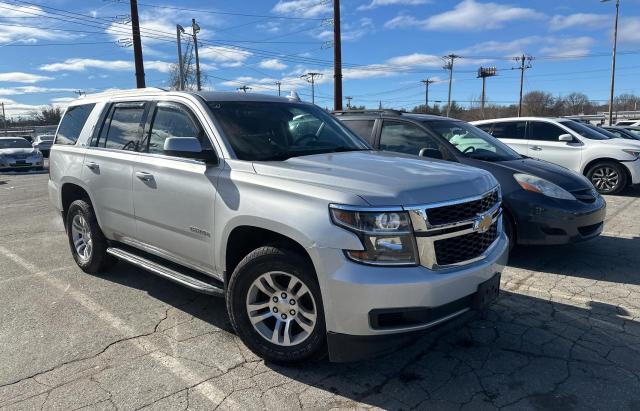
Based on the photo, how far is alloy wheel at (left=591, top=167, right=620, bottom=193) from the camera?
10.7 metres

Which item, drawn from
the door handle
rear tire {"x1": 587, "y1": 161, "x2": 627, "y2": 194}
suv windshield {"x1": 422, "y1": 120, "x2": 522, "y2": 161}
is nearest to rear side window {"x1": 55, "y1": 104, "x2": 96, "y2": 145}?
the door handle

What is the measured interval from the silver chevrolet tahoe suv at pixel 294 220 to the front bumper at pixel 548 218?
78.0 inches

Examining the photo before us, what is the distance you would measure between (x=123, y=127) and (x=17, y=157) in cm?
1868

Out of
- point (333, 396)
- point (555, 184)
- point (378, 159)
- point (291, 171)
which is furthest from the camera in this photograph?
point (555, 184)

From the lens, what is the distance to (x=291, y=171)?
326 cm

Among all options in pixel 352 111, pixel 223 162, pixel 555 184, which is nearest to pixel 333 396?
pixel 223 162

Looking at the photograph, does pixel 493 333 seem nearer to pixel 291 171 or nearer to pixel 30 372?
pixel 291 171

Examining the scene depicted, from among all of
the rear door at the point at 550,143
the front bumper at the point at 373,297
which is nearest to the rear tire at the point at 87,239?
the front bumper at the point at 373,297

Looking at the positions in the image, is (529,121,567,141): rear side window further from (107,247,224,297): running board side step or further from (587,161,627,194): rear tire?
(107,247,224,297): running board side step

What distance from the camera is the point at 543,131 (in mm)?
10672

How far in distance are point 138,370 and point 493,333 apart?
2697 mm

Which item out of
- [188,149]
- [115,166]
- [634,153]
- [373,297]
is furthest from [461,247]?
[634,153]

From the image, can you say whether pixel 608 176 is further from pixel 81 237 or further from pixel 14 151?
pixel 14 151

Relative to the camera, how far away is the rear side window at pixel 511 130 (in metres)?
10.7
